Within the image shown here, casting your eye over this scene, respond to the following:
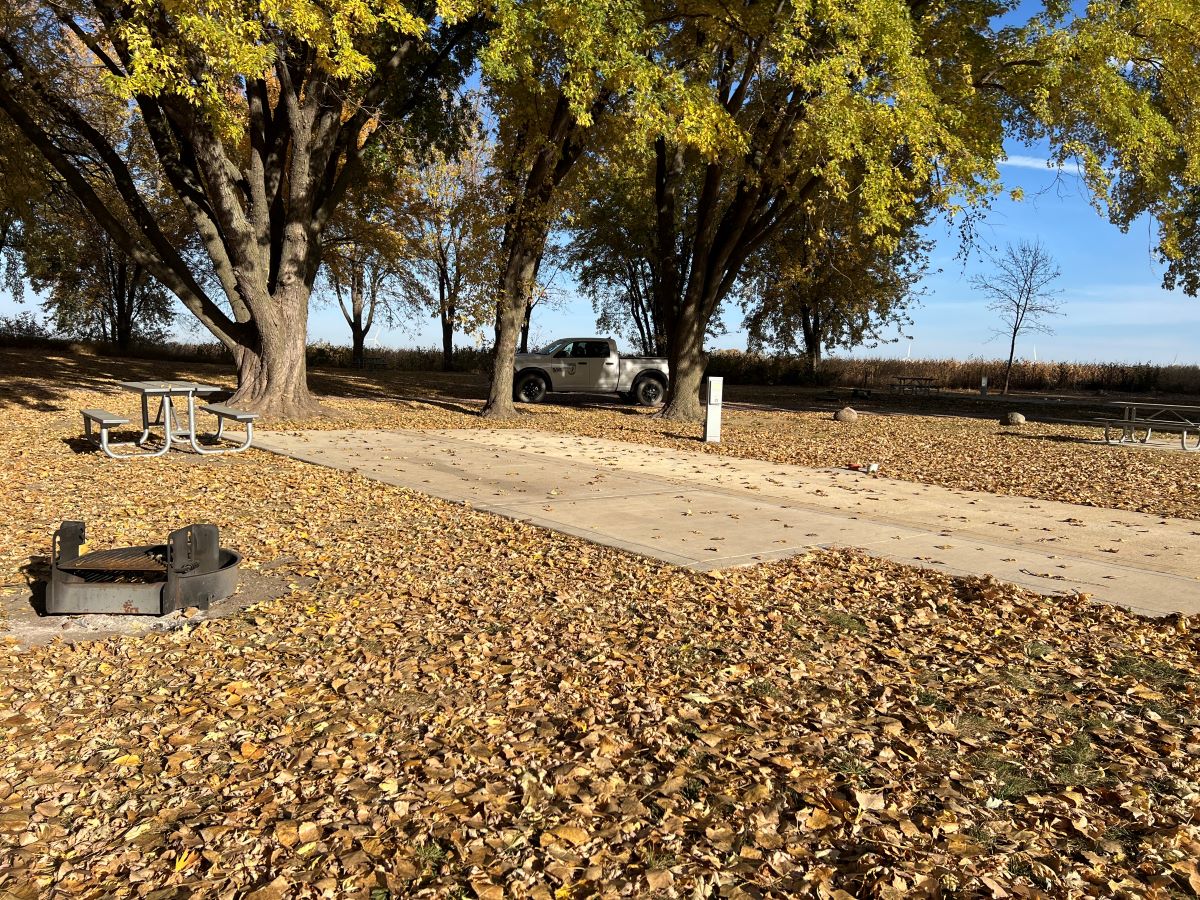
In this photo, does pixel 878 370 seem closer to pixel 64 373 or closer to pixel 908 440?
pixel 908 440

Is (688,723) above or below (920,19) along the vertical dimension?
below

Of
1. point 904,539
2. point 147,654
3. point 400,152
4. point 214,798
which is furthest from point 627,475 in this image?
point 400,152

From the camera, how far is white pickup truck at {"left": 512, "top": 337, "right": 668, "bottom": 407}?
2348cm

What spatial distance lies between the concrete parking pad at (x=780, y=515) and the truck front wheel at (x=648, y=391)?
10.5 metres

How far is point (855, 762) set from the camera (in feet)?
11.6

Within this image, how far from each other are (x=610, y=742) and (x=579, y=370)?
20109 millimetres

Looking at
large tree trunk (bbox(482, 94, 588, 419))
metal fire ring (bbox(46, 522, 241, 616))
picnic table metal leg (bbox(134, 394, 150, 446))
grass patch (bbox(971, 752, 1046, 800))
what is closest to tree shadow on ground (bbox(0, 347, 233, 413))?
picnic table metal leg (bbox(134, 394, 150, 446))

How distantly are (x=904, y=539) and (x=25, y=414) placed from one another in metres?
14.4

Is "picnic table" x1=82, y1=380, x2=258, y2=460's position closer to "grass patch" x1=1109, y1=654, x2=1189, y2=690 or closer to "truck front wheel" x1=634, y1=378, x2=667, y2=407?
"grass patch" x1=1109, y1=654, x2=1189, y2=690

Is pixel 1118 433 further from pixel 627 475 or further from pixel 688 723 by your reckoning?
pixel 688 723

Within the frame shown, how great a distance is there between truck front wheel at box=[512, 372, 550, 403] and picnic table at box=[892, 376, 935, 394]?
15.7m

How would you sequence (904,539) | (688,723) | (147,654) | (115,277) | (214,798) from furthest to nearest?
(115,277) → (904,539) → (147,654) → (688,723) → (214,798)

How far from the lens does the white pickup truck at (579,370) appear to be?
2348cm

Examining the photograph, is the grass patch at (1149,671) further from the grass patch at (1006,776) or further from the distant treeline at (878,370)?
the distant treeline at (878,370)
